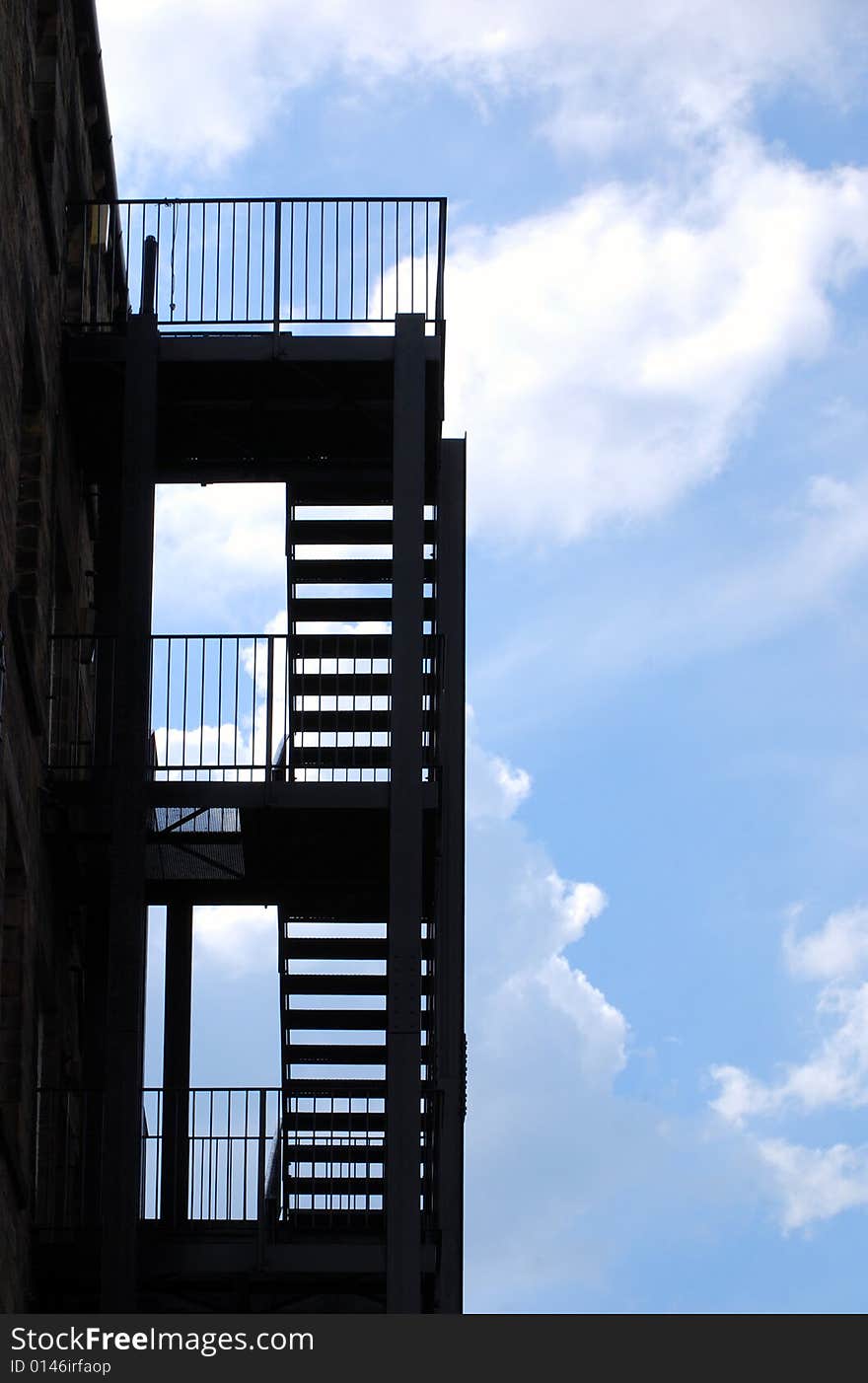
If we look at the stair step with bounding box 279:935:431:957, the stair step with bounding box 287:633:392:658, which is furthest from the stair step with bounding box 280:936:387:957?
the stair step with bounding box 287:633:392:658

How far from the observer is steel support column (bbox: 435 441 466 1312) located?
2309 cm

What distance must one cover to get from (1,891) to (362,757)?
3.80 metres

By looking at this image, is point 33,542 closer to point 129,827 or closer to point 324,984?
point 129,827

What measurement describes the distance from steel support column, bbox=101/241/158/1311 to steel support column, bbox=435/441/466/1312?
89.7 inches

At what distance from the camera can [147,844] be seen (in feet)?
73.9

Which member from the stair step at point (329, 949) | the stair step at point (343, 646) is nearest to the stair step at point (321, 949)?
the stair step at point (329, 949)

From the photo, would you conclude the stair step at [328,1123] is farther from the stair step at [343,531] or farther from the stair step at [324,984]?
the stair step at [343,531]

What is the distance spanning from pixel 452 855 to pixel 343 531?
2707mm

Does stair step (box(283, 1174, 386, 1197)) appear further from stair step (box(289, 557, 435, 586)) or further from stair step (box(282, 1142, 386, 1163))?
stair step (box(289, 557, 435, 586))

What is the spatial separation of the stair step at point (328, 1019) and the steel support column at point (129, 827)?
2697 millimetres

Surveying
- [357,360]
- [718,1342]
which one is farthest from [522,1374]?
[357,360]

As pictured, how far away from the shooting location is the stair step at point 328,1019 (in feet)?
79.4

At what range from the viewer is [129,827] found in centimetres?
2167

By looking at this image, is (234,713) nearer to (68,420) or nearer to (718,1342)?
(68,420)
